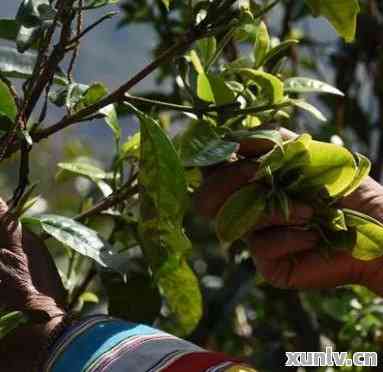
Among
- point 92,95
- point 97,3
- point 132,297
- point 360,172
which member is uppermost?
point 97,3

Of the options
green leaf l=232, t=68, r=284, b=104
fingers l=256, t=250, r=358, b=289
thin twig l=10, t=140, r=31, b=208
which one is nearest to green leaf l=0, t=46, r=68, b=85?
thin twig l=10, t=140, r=31, b=208

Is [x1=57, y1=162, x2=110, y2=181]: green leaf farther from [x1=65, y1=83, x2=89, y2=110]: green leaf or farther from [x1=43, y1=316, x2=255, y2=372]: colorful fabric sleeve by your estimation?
[x1=43, y1=316, x2=255, y2=372]: colorful fabric sleeve

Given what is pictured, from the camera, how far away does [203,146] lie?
1.15 metres

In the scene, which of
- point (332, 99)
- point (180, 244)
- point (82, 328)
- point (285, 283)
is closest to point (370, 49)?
point (332, 99)

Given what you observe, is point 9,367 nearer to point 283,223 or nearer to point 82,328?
point 82,328

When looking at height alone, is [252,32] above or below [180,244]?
above

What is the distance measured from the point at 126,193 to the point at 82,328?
26 cm

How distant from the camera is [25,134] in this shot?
3.57 feet

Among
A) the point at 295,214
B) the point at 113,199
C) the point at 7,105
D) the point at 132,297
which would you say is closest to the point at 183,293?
the point at 132,297

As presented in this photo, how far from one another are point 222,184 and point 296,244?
0.12 metres

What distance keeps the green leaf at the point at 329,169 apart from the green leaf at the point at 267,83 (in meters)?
0.10

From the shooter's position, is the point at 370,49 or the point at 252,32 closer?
the point at 252,32

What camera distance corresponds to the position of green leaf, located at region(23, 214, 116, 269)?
1158 millimetres

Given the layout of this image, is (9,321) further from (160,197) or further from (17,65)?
(17,65)
